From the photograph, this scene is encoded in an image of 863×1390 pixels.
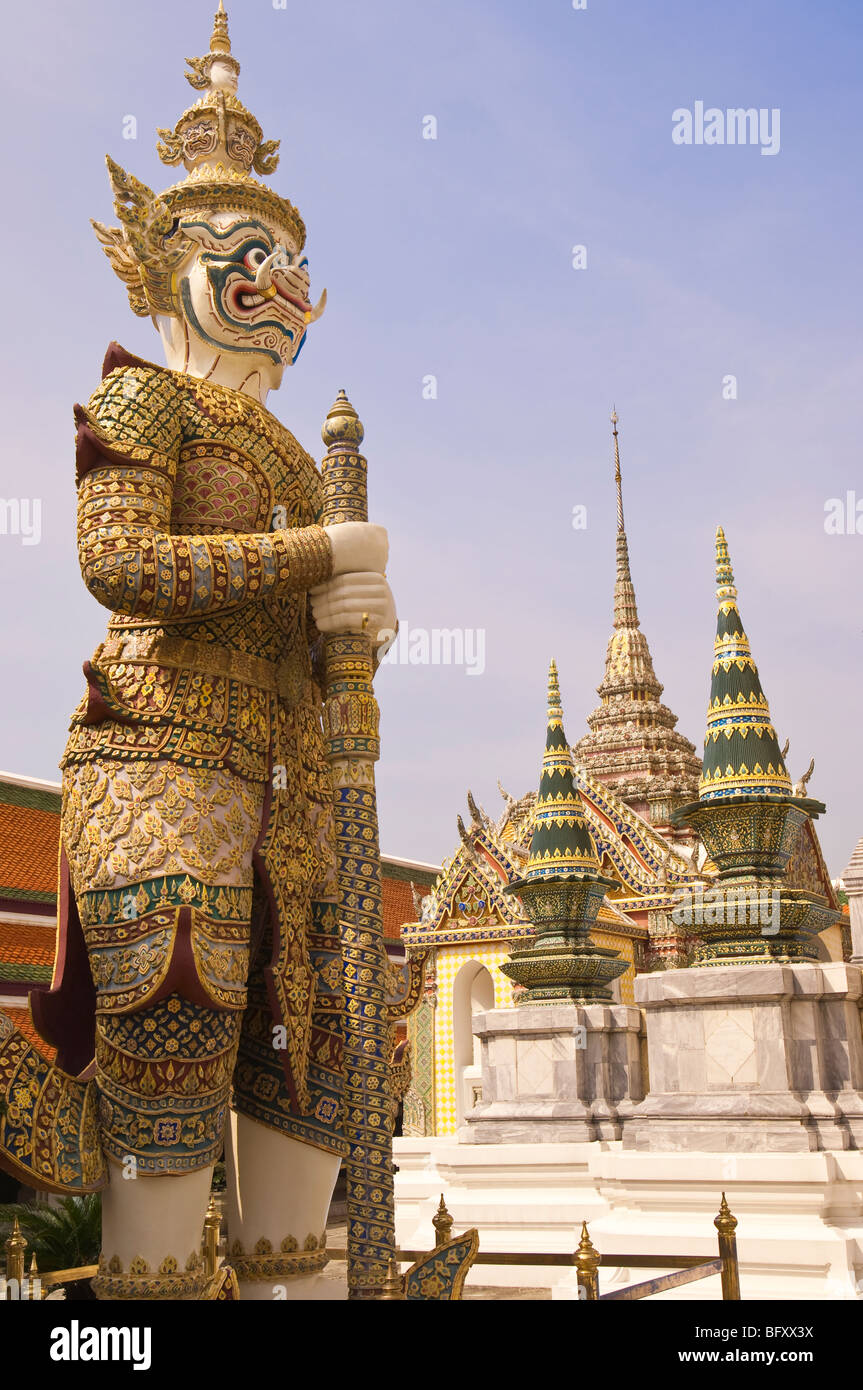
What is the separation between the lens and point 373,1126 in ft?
14.8

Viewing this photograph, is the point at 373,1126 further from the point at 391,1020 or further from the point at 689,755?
the point at 689,755

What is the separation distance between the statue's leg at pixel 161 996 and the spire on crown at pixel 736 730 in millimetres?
5735

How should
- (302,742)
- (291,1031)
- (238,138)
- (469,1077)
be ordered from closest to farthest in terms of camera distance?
(291,1031) < (302,742) < (238,138) < (469,1077)

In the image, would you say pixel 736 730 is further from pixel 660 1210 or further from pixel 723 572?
pixel 660 1210

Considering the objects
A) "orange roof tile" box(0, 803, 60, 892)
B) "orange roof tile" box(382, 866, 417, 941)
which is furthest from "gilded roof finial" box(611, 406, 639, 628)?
"orange roof tile" box(0, 803, 60, 892)

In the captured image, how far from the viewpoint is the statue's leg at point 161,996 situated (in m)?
4.44

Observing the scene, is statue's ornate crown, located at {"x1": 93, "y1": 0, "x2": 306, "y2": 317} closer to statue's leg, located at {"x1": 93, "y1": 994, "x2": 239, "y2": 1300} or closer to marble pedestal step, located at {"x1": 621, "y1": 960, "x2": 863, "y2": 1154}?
statue's leg, located at {"x1": 93, "y1": 994, "x2": 239, "y2": 1300}

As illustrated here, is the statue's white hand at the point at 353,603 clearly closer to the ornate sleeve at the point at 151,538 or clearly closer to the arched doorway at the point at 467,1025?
the ornate sleeve at the point at 151,538

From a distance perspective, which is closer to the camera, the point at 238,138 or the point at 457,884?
the point at 238,138

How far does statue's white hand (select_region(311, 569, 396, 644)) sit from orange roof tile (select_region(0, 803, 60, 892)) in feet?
39.3

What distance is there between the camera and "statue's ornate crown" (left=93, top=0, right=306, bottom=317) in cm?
533

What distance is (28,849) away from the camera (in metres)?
16.4
